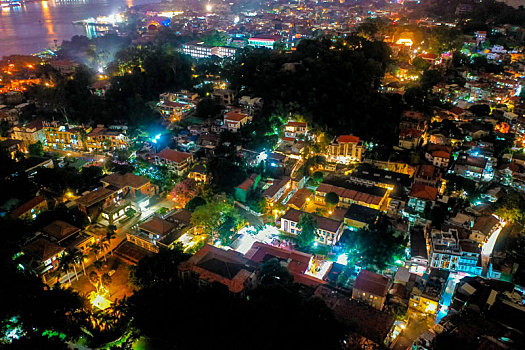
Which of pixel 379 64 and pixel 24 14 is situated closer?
pixel 379 64

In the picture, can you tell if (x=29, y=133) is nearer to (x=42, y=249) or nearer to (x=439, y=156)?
(x=42, y=249)

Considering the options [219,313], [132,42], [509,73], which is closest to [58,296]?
[219,313]

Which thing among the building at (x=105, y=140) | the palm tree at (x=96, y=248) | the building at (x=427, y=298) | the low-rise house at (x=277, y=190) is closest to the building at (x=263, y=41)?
the building at (x=105, y=140)

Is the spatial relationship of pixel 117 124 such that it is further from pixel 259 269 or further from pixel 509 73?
pixel 509 73

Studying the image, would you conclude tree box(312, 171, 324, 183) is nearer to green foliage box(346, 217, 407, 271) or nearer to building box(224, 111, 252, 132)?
green foliage box(346, 217, 407, 271)

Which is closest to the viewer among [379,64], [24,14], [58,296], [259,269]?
[58,296]

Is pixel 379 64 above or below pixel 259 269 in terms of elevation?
above

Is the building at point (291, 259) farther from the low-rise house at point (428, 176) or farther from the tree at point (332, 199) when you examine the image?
the low-rise house at point (428, 176)
